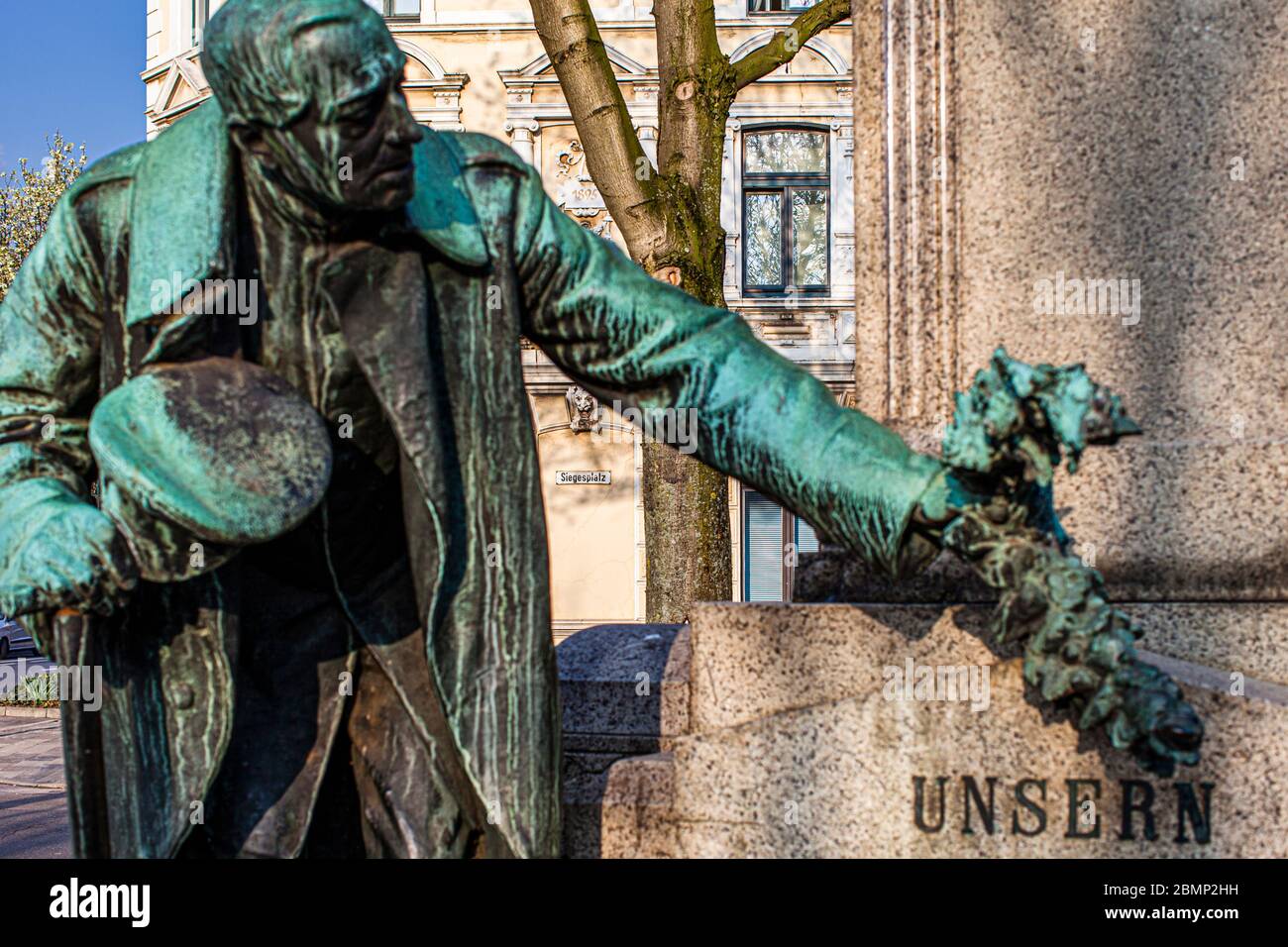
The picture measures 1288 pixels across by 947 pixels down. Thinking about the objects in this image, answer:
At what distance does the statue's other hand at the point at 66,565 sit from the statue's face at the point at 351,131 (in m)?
0.62

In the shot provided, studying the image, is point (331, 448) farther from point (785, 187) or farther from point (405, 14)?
point (405, 14)

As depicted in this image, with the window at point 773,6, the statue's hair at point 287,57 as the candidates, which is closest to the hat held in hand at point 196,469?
the statue's hair at point 287,57

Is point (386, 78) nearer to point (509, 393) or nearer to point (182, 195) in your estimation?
point (182, 195)

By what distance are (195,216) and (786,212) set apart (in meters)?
17.7

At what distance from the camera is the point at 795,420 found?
235 cm

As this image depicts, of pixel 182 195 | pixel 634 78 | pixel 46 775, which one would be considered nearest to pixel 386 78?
pixel 182 195

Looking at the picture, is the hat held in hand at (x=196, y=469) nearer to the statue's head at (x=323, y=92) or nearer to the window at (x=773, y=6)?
the statue's head at (x=323, y=92)

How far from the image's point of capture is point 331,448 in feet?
7.50

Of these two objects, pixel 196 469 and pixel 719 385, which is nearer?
pixel 196 469

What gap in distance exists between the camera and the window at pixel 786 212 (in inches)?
766

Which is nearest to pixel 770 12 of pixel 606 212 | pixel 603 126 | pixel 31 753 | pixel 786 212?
pixel 786 212

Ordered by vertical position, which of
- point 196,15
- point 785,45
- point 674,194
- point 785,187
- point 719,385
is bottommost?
point 719,385

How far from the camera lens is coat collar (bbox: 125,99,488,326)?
225 centimetres

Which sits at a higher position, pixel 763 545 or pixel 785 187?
pixel 785 187
